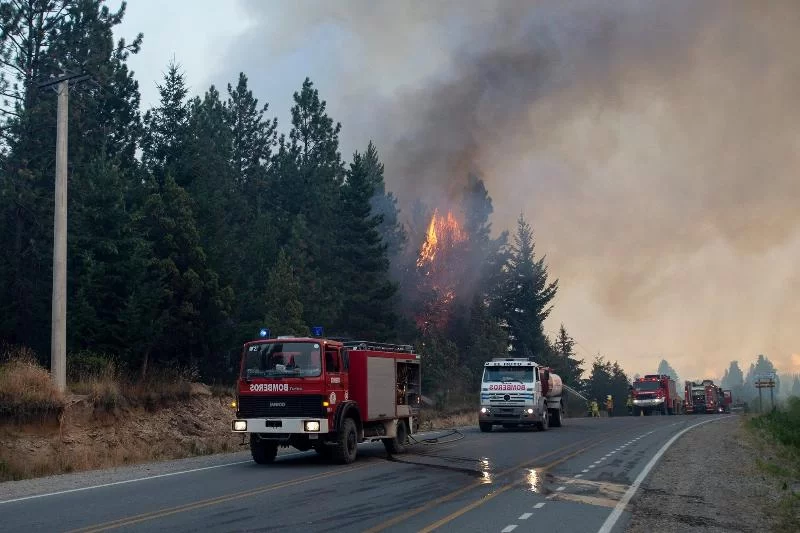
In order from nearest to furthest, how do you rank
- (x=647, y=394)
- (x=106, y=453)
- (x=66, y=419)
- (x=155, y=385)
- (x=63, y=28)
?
(x=106, y=453)
(x=66, y=419)
(x=155, y=385)
(x=63, y=28)
(x=647, y=394)

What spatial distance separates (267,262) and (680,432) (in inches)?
1096

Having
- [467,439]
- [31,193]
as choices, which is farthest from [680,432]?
[31,193]

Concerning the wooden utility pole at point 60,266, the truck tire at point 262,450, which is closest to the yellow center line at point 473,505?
the truck tire at point 262,450

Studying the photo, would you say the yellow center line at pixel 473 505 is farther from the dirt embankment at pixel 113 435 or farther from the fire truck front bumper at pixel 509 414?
the fire truck front bumper at pixel 509 414

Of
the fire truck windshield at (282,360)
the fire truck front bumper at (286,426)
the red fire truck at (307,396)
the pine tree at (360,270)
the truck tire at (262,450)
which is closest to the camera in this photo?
the fire truck front bumper at (286,426)

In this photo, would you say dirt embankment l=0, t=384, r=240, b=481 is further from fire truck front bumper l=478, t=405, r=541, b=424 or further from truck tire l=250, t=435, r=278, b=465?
fire truck front bumper l=478, t=405, r=541, b=424

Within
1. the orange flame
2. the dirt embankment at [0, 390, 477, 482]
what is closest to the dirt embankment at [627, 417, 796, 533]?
the dirt embankment at [0, 390, 477, 482]

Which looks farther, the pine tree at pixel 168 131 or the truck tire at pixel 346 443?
the pine tree at pixel 168 131

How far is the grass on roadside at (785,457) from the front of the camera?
41.7 ft

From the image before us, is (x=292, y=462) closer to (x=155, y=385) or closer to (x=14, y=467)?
(x=14, y=467)

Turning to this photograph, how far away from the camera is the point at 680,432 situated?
3394cm

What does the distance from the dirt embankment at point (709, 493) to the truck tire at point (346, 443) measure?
6637 mm

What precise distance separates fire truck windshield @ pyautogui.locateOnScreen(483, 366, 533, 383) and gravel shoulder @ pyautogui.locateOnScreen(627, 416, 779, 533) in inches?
361

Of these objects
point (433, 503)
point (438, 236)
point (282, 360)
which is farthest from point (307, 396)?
point (438, 236)
